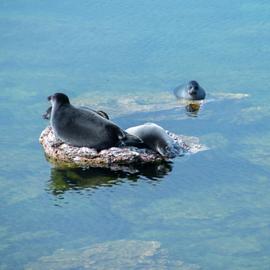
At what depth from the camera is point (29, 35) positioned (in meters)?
11.8

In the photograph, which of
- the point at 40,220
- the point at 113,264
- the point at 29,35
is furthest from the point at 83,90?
the point at 113,264

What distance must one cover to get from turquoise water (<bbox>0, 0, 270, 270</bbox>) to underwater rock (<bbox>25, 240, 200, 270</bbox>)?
0.04ft

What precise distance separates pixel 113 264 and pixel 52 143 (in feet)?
6.46

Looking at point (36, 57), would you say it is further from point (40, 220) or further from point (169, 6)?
point (40, 220)

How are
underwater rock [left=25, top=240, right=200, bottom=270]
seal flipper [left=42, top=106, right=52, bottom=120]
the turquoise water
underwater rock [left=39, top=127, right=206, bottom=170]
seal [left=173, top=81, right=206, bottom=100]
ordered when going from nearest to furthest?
underwater rock [left=25, top=240, right=200, bottom=270]
the turquoise water
underwater rock [left=39, top=127, right=206, bottom=170]
seal flipper [left=42, top=106, right=52, bottom=120]
seal [left=173, top=81, right=206, bottom=100]

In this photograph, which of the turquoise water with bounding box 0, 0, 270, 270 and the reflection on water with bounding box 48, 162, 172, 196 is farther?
the reflection on water with bounding box 48, 162, 172, 196

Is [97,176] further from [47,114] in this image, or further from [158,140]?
[47,114]

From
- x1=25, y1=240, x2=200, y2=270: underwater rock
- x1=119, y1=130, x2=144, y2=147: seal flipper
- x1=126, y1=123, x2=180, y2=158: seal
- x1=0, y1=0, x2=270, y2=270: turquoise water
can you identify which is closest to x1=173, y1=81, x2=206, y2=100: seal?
x1=0, y1=0, x2=270, y2=270: turquoise water

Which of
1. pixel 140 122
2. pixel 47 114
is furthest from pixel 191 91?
pixel 47 114

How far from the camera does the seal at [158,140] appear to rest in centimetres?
811

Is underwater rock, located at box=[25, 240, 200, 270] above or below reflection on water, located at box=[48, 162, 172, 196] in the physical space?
below

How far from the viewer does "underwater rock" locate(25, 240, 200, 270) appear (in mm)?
6520

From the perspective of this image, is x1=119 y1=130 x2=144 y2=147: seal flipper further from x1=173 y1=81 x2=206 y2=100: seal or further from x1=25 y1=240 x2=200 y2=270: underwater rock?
x1=173 y1=81 x2=206 y2=100: seal

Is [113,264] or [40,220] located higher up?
[40,220]
